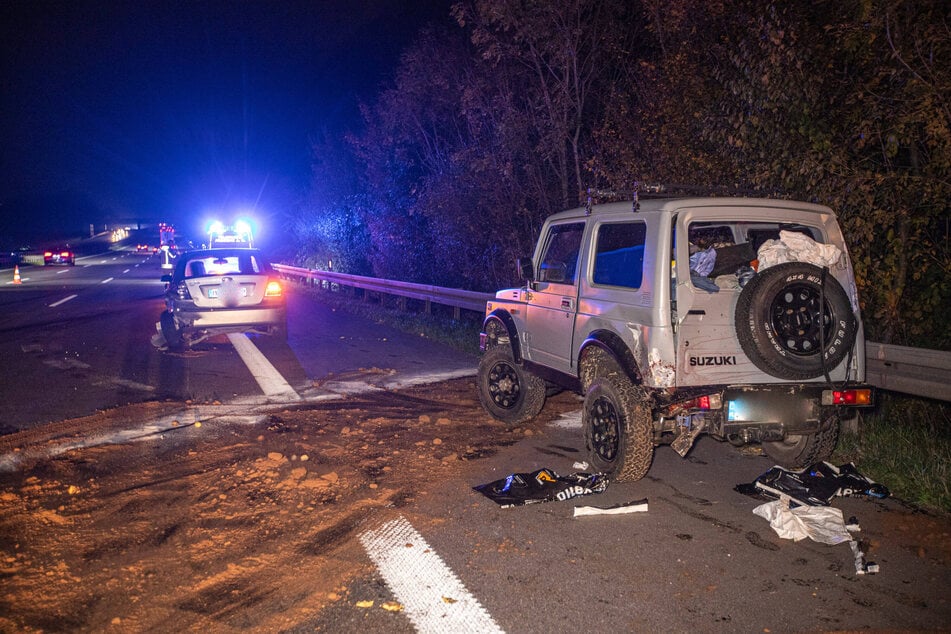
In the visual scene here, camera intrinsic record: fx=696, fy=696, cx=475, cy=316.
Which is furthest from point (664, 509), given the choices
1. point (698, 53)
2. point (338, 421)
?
point (698, 53)

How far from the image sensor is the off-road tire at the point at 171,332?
37.6ft

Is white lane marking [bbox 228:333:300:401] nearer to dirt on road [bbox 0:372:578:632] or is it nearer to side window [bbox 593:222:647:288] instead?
dirt on road [bbox 0:372:578:632]

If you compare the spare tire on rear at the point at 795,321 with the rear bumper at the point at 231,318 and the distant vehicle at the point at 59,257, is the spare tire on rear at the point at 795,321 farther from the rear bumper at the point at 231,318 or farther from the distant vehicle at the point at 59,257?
the distant vehicle at the point at 59,257

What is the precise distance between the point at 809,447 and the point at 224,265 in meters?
9.52

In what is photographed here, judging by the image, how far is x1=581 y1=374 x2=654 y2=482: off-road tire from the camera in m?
5.11

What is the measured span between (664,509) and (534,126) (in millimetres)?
10004

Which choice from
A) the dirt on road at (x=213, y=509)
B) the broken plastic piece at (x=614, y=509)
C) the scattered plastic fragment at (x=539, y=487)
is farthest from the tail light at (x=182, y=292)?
the broken plastic piece at (x=614, y=509)

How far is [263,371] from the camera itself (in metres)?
9.98

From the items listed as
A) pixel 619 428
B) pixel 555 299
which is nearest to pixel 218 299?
pixel 555 299

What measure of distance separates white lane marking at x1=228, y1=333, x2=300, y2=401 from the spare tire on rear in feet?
17.6

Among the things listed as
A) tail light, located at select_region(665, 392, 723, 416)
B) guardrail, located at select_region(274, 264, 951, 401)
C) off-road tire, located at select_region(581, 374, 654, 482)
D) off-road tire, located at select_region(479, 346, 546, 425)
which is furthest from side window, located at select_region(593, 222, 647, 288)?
guardrail, located at select_region(274, 264, 951, 401)

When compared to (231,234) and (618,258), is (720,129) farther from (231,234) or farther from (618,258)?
(231,234)

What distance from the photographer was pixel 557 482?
525 centimetres

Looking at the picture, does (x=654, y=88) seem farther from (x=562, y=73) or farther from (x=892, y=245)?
(x=892, y=245)
